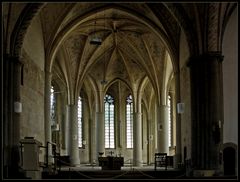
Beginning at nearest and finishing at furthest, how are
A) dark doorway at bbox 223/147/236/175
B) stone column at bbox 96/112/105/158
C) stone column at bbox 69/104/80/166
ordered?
dark doorway at bbox 223/147/236/175 → stone column at bbox 69/104/80/166 → stone column at bbox 96/112/105/158

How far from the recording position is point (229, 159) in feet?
67.3

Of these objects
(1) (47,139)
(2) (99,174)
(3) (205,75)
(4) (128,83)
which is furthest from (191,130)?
(4) (128,83)

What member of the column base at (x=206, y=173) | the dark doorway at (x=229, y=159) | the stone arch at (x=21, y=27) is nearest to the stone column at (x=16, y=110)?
the stone arch at (x=21, y=27)

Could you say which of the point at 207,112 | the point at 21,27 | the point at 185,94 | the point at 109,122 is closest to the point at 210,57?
the point at 207,112

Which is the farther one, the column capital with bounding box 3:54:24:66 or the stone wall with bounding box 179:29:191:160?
the stone wall with bounding box 179:29:191:160

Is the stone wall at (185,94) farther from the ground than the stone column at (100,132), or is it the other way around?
the stone wall at (185,94)

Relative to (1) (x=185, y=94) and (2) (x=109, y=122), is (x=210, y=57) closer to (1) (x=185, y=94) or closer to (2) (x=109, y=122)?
(1) (x=185, y=94)

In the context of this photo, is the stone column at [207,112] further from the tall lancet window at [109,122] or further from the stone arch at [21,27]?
the tall lancet window at [109,122]

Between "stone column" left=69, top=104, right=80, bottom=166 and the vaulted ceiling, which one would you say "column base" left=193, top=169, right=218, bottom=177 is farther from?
"stone column" left=69, top=104, right=80, bottom=166

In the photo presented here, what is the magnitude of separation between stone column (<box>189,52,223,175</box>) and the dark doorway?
736 millimetres

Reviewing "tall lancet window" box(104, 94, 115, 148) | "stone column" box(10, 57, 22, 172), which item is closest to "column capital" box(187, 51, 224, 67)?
"stone column" box(10, 57, 22, 172)

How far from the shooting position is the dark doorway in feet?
66.6

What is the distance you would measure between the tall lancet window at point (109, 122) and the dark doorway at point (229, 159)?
2701 centimetres

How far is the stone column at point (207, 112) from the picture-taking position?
2148 centimetres
